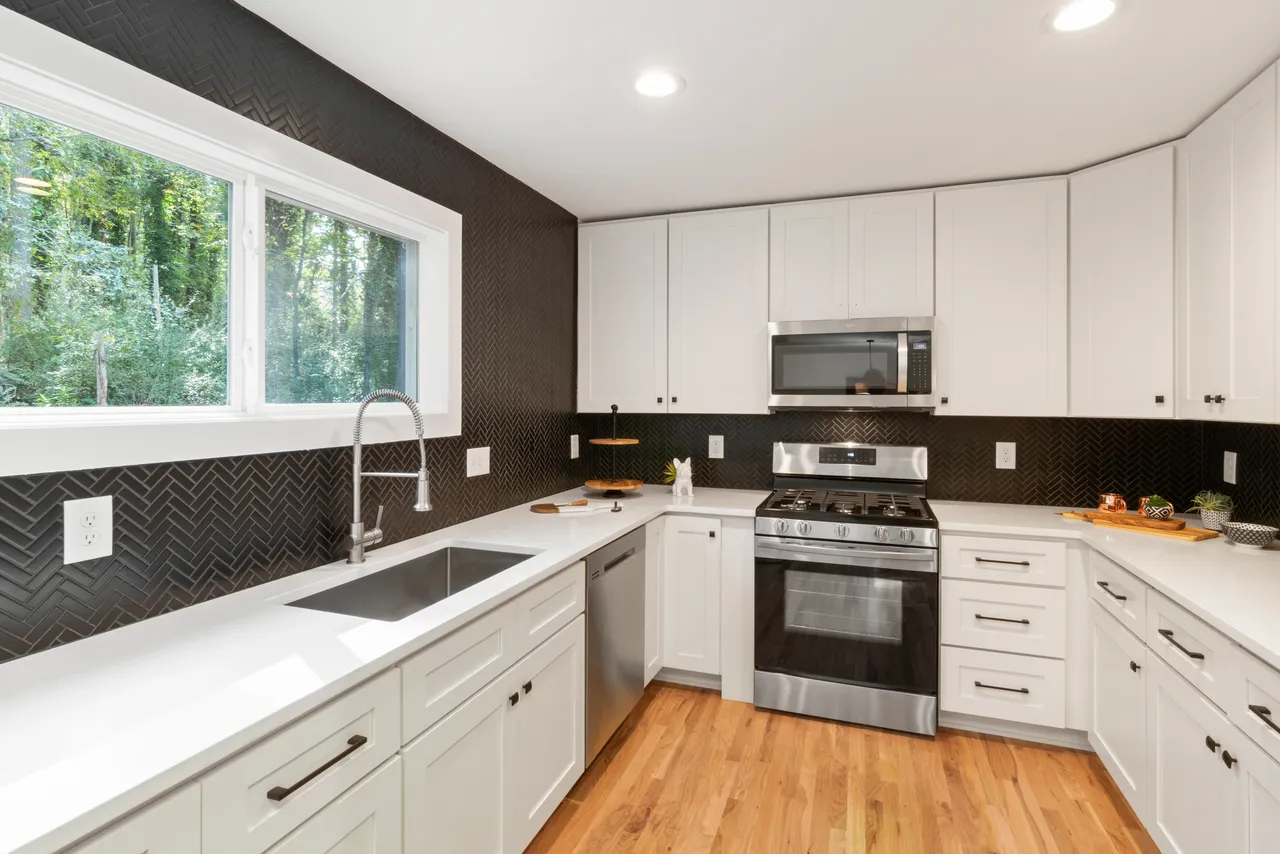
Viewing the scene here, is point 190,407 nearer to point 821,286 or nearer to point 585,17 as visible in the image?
point 585,17

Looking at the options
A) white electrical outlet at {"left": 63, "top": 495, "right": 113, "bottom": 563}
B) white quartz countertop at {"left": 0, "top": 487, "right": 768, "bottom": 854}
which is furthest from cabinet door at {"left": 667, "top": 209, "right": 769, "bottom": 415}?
white electrical outlet at {"left": 63, "top": 495, "right": 113, "bottom": 563}

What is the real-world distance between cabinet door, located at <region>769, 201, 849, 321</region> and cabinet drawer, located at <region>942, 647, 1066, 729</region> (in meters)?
1.56

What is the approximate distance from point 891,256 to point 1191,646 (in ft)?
6.12

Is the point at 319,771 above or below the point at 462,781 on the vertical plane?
above

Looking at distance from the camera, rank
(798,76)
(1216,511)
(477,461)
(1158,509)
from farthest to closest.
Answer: (477,461) → (1158,509) → (1216,511) → (798,76)

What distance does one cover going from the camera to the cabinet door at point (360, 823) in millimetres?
1062

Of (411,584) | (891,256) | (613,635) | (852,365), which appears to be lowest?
(613,635)

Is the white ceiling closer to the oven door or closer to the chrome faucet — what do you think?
the chrome faucet

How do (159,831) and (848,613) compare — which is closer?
(159,831)

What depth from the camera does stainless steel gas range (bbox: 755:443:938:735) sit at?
2.51m

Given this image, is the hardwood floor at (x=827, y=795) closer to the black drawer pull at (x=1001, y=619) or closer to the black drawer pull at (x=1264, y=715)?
the black drawer pull at (x=1001, y=619)

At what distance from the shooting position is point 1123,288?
98.4 inches

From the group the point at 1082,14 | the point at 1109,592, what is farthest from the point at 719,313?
the point at 1109,592

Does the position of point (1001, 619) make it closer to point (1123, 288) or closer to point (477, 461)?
point (1123, 288)
